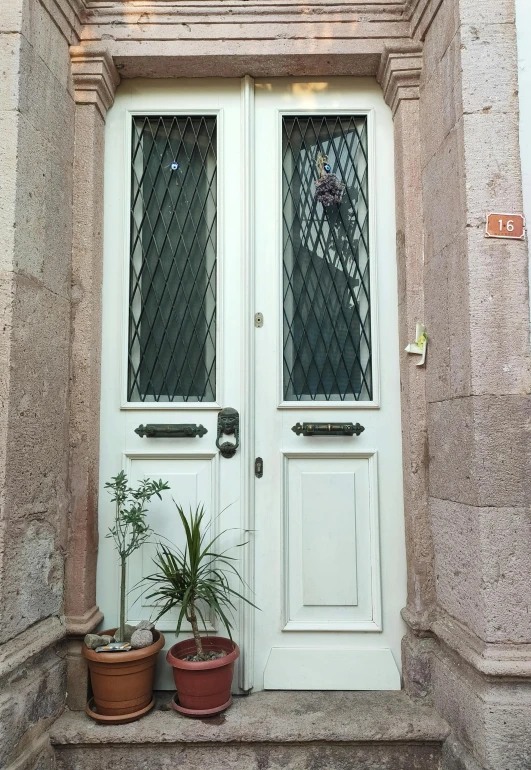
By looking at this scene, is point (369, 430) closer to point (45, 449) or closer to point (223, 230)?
point (223, 230)

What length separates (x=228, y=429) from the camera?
2.65 m

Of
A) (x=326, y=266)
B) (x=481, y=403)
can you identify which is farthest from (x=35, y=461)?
(x=481, y=403)

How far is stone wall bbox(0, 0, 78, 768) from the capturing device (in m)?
2.12

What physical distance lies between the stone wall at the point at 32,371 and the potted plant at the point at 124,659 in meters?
0.18

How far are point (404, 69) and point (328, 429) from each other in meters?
1.67

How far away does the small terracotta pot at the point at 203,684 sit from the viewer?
2.27 metres

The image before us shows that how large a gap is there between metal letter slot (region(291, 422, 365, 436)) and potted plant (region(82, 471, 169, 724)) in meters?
0.67

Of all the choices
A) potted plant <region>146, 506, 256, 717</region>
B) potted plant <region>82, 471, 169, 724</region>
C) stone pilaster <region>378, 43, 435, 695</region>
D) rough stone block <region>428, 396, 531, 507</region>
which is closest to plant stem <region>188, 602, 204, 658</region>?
potted plant <region>146, 506, 256, 717</region>

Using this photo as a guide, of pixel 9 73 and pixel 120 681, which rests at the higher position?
pixel 9 73

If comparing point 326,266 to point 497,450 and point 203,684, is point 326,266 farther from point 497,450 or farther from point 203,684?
point 203,684

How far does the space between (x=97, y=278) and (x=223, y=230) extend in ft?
2.08

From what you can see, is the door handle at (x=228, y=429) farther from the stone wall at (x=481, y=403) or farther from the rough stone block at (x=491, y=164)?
the rough stone block at (x=491, y=164)

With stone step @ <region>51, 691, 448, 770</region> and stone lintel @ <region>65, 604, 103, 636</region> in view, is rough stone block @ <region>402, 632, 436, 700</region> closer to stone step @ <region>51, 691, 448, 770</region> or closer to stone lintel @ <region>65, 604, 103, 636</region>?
stone step @ <region>51, 691, 448, 770</region>

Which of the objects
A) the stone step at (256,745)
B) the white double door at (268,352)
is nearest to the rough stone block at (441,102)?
the white double door at (268,352)
